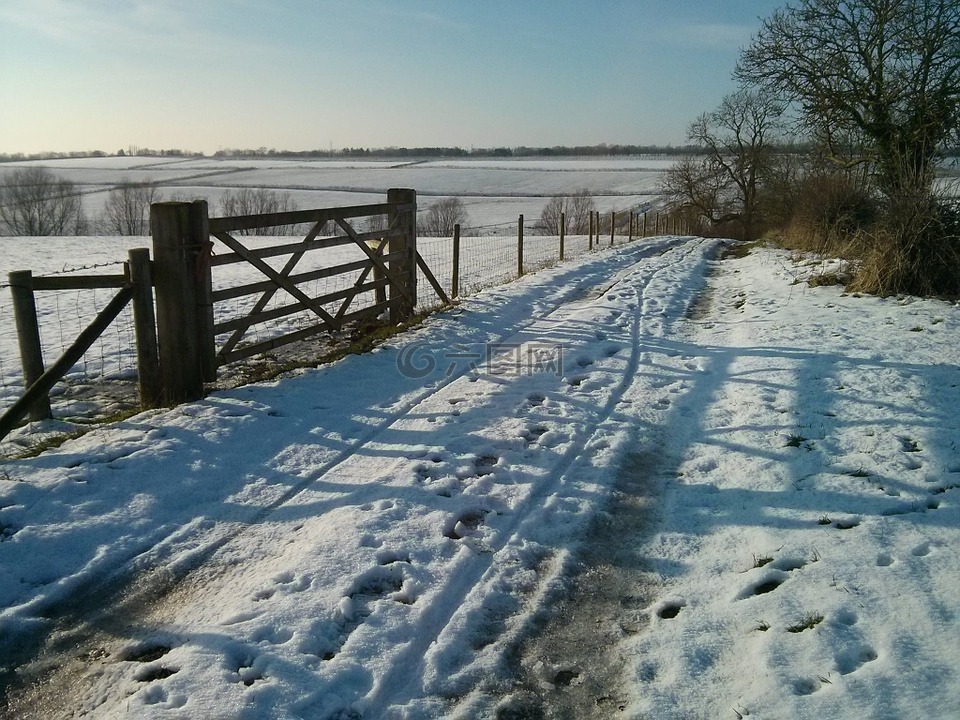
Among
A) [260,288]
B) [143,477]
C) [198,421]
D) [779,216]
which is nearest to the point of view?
[143,477]

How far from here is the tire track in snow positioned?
9.95 feet

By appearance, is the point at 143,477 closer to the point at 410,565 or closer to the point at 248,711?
the point at 410,565

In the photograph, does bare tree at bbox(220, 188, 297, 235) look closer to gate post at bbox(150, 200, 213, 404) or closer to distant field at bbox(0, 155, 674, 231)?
distant field at bbox(0, 155, 674, 231)

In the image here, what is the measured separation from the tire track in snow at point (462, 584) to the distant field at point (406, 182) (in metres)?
50.8

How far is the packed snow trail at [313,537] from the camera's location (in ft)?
10.2

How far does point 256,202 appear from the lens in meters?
58.6

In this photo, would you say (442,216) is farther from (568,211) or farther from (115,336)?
(115,336)

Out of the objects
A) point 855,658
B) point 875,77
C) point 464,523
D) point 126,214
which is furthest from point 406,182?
point 855,658

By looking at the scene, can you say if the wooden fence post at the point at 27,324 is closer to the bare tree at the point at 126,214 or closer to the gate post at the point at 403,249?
the gate post at the point at 403,249

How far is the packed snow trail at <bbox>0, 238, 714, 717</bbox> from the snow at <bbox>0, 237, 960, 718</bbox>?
2 centimetres

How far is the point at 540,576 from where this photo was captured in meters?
3.91

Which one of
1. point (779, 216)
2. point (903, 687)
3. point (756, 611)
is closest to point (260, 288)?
point (756, 611)

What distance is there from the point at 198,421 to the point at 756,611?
4.46 meters

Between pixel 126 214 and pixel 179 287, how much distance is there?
51.5 m
